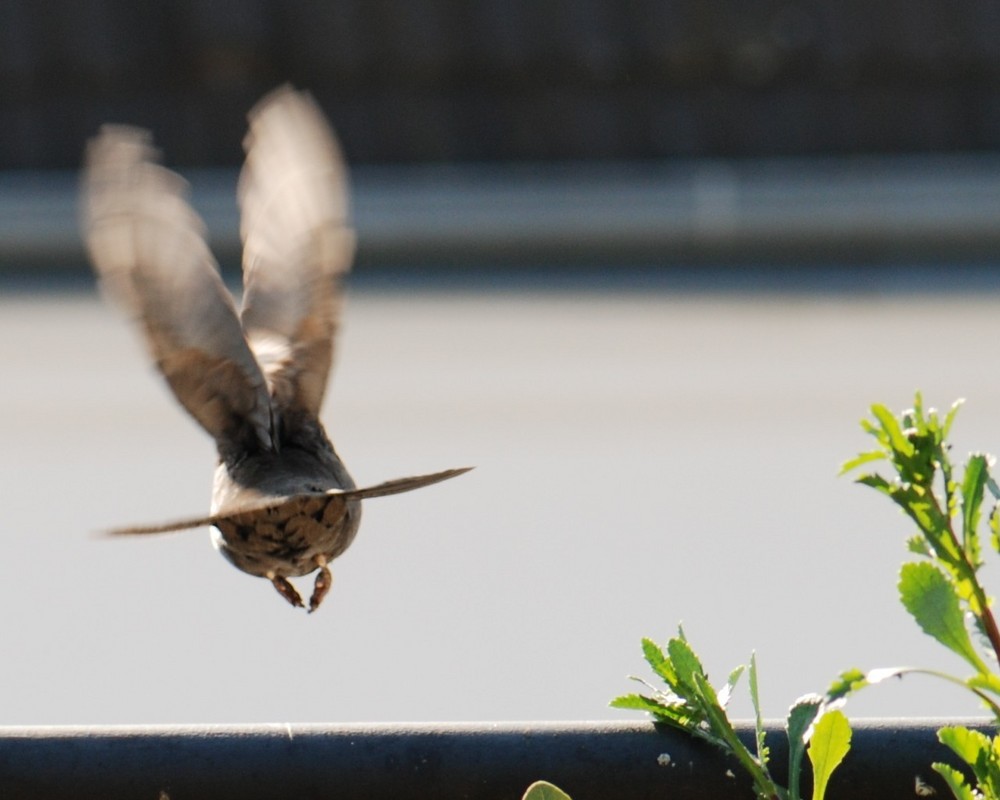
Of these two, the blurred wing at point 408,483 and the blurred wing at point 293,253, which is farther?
the blurred wing at point 293,253

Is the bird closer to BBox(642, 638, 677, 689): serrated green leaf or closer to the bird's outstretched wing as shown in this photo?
the bird's outstretched wing

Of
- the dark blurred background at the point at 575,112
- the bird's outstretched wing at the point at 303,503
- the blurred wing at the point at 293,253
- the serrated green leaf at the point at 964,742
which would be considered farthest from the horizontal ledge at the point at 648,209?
the serrated green leaf at the point at 964,742

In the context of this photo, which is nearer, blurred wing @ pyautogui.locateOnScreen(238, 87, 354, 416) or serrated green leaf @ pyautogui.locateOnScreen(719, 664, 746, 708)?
serrated green leaf @ pyautogui.locateOnScreen(719, 664, 746, 708)

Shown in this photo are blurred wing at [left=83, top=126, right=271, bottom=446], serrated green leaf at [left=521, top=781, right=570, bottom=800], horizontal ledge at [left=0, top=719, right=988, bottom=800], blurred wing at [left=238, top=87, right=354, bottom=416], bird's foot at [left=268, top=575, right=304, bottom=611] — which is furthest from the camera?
blurred wing at [left=238, top=87, right=354, bottom=416]

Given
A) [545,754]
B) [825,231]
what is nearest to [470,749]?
[545,754]

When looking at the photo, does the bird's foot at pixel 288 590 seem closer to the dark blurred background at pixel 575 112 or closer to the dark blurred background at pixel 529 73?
the dark blurred background at pixel 575 112

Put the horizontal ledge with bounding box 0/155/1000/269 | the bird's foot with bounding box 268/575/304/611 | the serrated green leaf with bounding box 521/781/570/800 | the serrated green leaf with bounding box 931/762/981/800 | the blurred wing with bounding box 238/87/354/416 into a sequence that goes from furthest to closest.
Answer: the horizontal ledge with bounding box 0/155/1000/269, the blurred wing with bounding box 238/87/354/416, the bird's foot with bounding box 268/575/304/611, the serrated green leaf with bounding box 521/781/570/800, the serrated green leaf with bounding box 931/762/981/800

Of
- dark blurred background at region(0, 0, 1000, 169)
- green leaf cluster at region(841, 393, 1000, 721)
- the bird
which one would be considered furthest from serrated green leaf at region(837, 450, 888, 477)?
dark blurred background at region(0, 0, 1000, 169)
